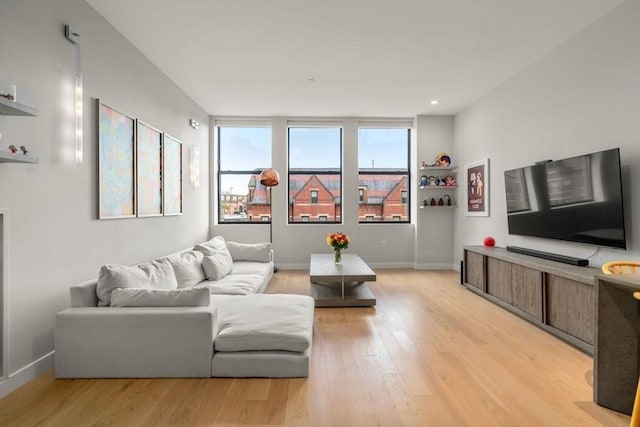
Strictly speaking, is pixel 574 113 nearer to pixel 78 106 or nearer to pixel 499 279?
pixel 499 279

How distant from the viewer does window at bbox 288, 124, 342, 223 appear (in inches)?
275

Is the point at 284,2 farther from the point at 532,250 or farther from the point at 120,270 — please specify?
the point at 532,250

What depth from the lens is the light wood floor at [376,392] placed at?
77.7 inches

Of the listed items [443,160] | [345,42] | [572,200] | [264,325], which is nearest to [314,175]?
[443,160]

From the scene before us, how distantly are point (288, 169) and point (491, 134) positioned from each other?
3663 millimetres

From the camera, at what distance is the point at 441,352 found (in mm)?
2885

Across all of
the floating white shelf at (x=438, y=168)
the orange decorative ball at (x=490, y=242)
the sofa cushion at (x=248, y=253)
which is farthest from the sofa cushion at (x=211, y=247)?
the floating white shelf at (x=438, y=168)

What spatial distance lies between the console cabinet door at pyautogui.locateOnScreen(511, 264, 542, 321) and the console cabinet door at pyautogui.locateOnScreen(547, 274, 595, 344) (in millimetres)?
120

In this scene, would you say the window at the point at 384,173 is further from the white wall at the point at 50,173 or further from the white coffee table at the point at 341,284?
the white wall at the point at 50,173

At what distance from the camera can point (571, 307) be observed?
3098mm

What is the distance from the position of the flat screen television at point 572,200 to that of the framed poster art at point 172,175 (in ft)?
14.8

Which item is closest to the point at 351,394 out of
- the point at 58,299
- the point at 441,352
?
the point at 441,352

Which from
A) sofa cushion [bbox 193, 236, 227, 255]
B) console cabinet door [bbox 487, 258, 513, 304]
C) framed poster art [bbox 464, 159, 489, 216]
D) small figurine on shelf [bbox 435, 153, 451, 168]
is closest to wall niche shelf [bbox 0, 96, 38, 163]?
sofa cushion [bbox 193, 236, 227, 255]

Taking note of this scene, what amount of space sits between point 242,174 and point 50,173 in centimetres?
445
